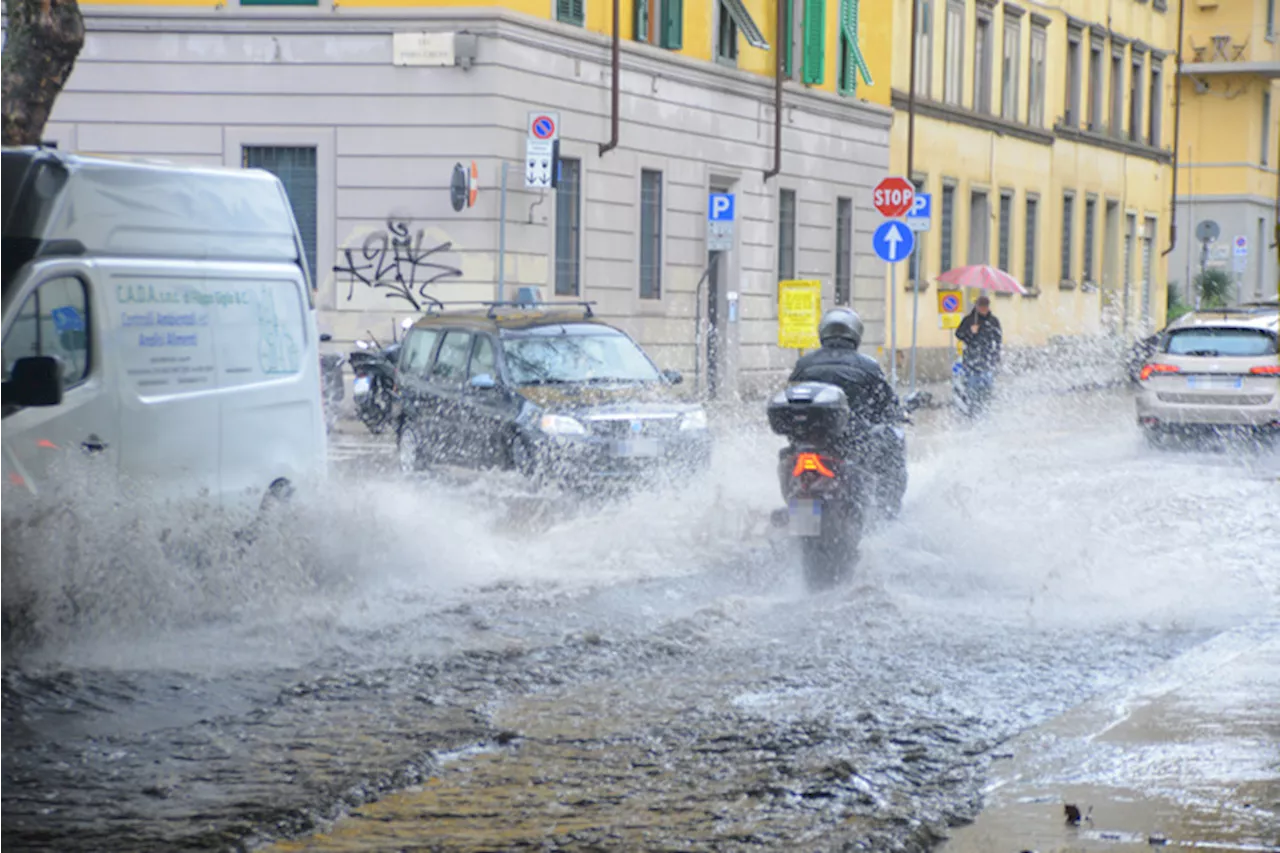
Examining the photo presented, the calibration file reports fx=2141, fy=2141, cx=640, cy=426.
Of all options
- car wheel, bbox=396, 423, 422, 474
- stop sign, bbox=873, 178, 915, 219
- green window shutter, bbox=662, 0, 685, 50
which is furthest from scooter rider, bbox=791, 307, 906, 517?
green window shutter, bbox=662, 0, 685, 50

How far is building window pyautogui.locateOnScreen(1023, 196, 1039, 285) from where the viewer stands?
48531 millimetres

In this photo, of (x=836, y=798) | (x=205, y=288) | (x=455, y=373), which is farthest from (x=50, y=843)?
(x=455, y=373)

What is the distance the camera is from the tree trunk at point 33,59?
15.1 m

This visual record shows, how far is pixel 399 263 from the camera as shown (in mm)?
26891

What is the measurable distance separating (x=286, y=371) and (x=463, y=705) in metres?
4.16

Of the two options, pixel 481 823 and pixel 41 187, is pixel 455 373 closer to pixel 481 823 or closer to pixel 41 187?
pixel 41 187

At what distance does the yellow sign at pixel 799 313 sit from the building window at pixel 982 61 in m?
18.7

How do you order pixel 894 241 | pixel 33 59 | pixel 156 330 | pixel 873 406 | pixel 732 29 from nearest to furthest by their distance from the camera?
pixel 156 330, pixel 873 406, pixel 33 59, pixel 894 241, pixel 732 29

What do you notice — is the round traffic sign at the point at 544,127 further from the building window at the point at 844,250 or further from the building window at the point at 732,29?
the building window at the point at 844,250

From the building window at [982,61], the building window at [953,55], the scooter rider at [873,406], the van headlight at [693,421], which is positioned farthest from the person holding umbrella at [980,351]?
the building window at [982,61]

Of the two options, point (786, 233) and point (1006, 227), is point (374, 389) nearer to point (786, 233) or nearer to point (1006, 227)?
point (786, 233)

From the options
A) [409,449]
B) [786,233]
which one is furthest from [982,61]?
[409,449]

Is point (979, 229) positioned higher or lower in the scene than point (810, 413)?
higher

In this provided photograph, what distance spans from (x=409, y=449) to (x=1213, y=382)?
32.7 ft
